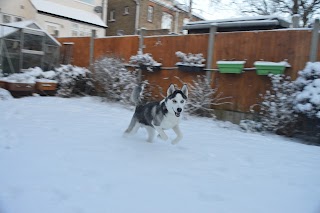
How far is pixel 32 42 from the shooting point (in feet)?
40.0

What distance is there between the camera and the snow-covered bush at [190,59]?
28.1ft

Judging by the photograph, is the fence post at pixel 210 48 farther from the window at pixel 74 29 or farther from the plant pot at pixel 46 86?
the window at pixel 74 29

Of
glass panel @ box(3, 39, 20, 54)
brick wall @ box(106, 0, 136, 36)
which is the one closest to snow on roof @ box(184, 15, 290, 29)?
glass panel @ box(3, 39, 20, 54)

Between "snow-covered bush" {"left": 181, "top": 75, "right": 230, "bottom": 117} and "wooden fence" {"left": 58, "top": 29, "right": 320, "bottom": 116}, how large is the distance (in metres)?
0.25

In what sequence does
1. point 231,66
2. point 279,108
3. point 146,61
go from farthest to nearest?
1. point 146,61
2. point 231,66
3. point 279,108

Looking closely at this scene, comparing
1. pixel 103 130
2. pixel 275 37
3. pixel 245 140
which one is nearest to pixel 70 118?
pixel 103 130

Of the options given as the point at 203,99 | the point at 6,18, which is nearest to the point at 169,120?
the point at 203,99

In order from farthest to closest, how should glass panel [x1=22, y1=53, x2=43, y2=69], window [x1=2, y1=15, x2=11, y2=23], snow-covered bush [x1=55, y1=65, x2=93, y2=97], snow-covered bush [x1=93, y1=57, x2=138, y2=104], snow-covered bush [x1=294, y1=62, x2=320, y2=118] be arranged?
window [x1=2, y1=15, x2=11, y2=23], glass panel [x1=22, y1=53, x2=43, y2=69], snow-covered bush [x1=55, y1=65, x2=93, y2=97], snow-covered bush [x1=93, y1=57, x2=138, y2=104], snow-covered bush [x1=294, y1=62, x2=320, y2=118]

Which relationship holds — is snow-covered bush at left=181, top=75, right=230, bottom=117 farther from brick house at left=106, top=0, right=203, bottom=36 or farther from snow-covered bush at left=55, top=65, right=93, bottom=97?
brick house at left=106, top=0, right=203, bottom=36

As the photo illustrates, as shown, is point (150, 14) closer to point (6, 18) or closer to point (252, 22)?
point (6, 18)

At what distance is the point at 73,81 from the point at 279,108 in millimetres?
7399

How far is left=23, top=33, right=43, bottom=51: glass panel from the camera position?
12.0 metres

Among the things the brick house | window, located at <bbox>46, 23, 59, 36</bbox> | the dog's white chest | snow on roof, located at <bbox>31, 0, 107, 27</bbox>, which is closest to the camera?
the dog's white chest

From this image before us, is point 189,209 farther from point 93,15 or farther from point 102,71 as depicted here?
point 93,15
